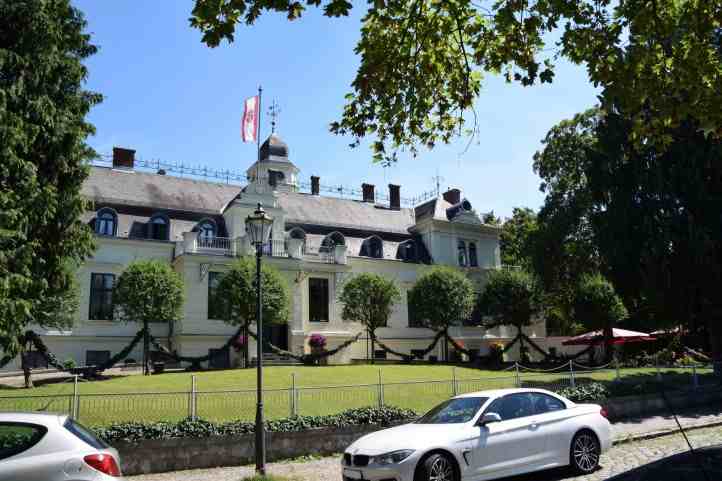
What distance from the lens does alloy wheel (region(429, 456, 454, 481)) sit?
845 cm

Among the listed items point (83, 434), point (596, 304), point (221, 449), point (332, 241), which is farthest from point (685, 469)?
point (332, 241)

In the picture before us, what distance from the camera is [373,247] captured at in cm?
4247

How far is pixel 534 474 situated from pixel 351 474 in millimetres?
3465

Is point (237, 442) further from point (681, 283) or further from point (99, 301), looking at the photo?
point (99, 301)

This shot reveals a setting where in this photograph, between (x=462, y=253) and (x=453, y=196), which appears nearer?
(x=462, y=253)

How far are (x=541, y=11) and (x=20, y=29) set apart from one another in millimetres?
14488

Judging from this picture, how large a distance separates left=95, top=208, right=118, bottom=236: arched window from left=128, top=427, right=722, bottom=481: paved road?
2537 cm

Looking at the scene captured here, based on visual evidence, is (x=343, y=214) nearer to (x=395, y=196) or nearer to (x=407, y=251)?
(x=407, y=251)

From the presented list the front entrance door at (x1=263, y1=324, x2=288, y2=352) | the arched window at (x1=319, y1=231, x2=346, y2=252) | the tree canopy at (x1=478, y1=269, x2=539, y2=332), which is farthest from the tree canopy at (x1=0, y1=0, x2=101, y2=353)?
the tree canopy at (x1=478, y1=269, x2=539, y2=332)

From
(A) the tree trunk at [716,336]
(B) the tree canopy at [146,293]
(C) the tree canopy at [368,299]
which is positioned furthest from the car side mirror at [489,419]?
(C) the tree canopy at [368,299]

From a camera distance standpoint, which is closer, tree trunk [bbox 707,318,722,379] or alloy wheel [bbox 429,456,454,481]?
alloy wheel [bbox 429,456,454,481]

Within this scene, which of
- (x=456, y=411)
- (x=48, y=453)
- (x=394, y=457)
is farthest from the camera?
(x=456, y=411)

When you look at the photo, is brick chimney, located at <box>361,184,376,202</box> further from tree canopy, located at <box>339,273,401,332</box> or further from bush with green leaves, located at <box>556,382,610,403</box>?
bush with green leaves, located at <box>556,382,610,403</box>

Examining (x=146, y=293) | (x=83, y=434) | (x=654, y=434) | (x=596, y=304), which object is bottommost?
(x=654, y=434)
